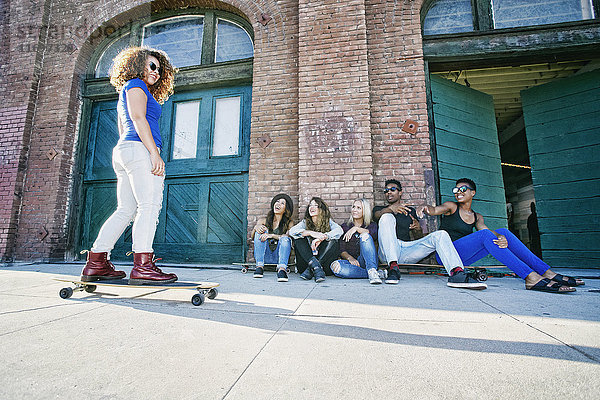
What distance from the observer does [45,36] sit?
5777mm

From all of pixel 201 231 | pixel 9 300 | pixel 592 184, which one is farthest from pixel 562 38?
pixel 9 300

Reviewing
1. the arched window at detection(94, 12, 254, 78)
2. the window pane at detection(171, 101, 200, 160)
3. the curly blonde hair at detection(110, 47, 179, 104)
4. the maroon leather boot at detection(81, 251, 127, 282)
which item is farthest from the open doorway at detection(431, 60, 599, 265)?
the maroon leather boot at detection(81, 251, 127, 282)

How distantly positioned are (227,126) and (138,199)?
336 cm

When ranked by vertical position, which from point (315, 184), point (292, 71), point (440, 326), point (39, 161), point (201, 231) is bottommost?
point (440, 326)

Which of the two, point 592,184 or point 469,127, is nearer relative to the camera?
point 592,184

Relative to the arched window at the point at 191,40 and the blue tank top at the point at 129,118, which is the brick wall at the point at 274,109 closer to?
the arched window at the point at 191,40

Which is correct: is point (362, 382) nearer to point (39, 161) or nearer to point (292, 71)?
point (292, 71)

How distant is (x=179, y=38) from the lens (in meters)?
5.70

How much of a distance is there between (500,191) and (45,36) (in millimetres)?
9337

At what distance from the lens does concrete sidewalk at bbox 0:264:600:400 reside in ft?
2.66

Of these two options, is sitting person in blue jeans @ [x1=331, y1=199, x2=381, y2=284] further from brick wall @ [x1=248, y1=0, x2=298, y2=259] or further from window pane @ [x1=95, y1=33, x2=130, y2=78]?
window pane @ [x1=95, y1=33, x2=130, y2=78]

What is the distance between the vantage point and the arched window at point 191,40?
540 centimetres

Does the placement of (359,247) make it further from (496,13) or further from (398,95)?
(496,13)

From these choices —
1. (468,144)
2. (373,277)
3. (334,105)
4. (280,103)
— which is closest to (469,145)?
(468,144)
